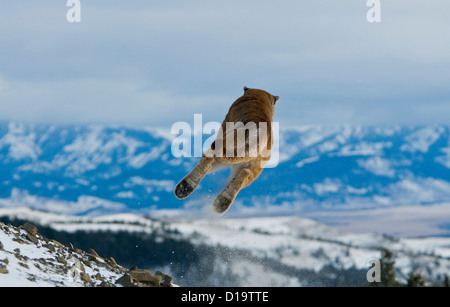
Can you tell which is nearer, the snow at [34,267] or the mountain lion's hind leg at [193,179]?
the snow at [34,267]

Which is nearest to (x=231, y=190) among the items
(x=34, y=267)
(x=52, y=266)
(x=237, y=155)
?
(x=237, y=155)

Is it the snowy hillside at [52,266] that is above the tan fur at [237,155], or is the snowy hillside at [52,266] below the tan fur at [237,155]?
below

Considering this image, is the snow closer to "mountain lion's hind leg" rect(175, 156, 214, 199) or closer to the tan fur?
"mountain lion's hind leg" rect(175, 156, 214, 199)

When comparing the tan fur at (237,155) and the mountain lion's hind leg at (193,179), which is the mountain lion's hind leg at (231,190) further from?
the mountain lion's hind leg at (193,179)

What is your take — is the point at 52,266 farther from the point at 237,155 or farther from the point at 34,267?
the point at 237,155

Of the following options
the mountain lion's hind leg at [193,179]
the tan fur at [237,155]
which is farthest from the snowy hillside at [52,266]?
the tan fur at [237,155]
